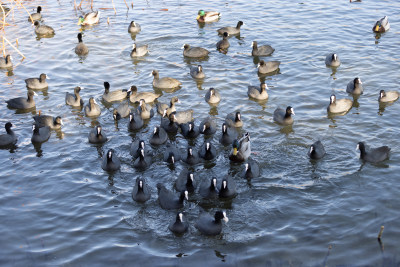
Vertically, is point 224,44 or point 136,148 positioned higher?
point 224,44

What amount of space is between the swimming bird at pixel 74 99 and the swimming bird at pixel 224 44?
751cm

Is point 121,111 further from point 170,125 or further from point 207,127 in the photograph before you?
point 207,127

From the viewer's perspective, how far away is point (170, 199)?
13.2 metres

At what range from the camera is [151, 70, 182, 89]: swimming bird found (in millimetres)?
20191

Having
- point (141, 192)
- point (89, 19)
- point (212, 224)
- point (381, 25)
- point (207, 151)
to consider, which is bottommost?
point (212, 224)

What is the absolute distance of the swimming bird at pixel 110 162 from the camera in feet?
48.6

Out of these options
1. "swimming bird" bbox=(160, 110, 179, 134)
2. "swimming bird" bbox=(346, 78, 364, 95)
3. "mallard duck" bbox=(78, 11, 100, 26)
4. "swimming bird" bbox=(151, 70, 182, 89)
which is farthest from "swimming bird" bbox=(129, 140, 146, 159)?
"mallard duck" bbox=(78, 11, 100, 26)

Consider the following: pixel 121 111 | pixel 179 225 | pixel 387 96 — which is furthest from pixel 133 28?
pixel 179 225

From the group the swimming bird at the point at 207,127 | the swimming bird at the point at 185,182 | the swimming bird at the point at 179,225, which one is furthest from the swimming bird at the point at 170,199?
the swimming bird at the point at 207,127

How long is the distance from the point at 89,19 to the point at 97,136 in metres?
13.1

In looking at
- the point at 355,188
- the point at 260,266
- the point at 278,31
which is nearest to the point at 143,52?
the point at 278,31

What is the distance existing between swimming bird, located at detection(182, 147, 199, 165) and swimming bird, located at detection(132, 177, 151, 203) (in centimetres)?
201

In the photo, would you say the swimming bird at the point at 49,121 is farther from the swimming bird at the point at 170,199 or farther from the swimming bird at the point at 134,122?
the swimming bird at the point at 170,199

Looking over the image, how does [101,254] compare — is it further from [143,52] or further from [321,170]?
[143,52]
